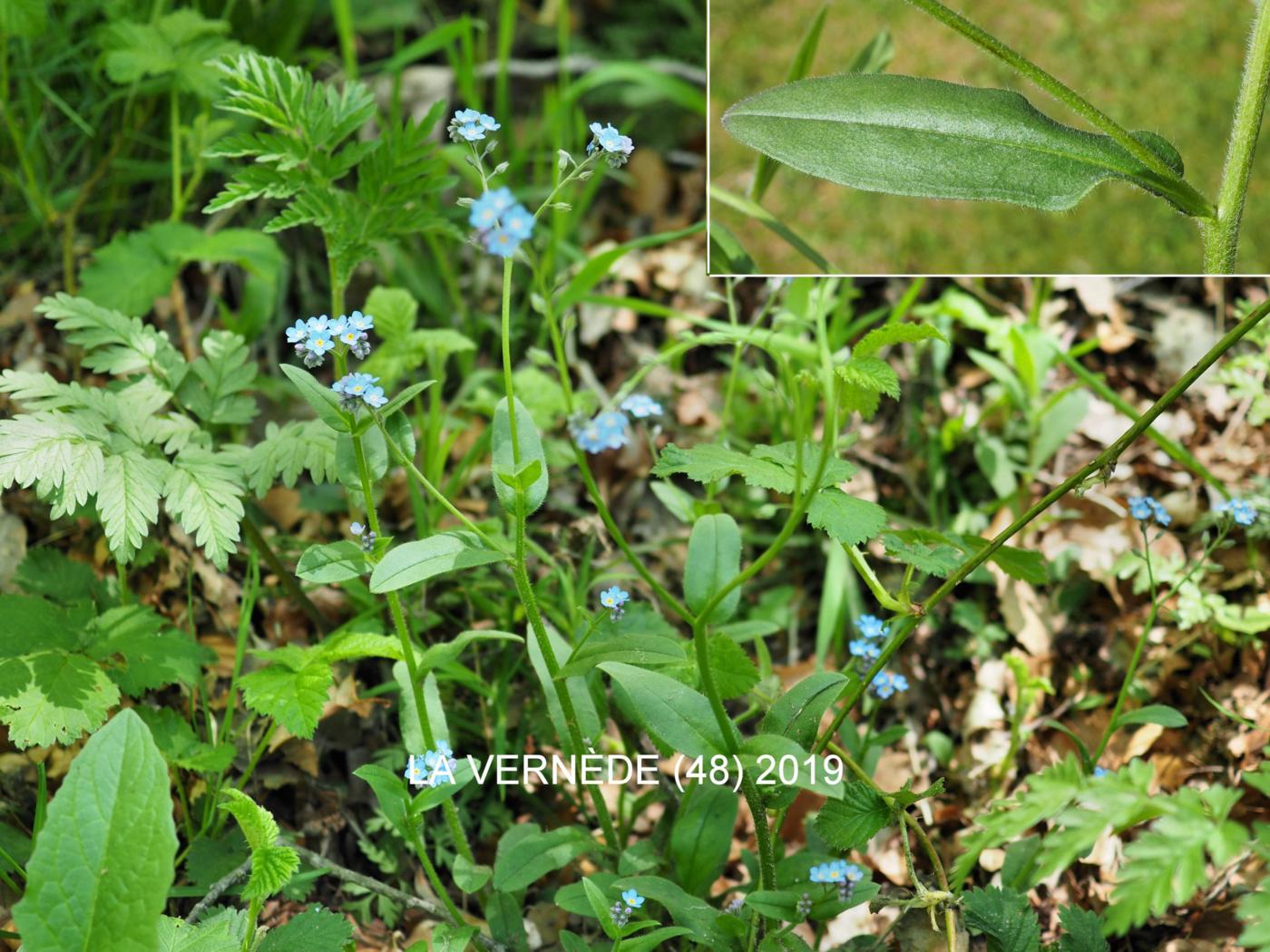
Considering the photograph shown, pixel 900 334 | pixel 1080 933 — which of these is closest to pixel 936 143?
pixel 900 334

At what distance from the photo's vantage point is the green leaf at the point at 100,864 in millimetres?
1253

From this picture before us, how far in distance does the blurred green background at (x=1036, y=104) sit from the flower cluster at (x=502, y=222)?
1.80m

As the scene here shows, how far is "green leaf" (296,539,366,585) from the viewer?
144 centimetres

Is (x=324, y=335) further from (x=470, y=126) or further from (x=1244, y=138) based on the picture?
(x=1244, y=138)

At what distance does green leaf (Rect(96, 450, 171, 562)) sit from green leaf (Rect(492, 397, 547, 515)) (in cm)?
54

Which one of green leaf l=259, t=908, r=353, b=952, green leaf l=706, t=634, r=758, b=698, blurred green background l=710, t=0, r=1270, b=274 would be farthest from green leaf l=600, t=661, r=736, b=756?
blurred green background l=710, t=0, r=1270, b=274

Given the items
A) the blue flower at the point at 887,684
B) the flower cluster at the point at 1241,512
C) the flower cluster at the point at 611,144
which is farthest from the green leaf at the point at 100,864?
the flower cluster at the point at 1241,512

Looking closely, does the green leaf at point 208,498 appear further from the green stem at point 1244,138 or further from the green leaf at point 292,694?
the green stem at point 1244,138

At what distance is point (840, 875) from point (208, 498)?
3.52 ft

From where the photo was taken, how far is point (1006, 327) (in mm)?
2543

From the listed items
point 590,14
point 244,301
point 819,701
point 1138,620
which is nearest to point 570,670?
point 819,701

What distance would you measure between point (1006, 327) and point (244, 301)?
177cm

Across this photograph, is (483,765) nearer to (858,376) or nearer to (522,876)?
(522,876)

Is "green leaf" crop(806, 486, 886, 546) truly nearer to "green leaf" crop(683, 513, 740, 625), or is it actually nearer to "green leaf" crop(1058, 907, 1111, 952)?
"green leaf" crop(683, 513, 740, 625)
